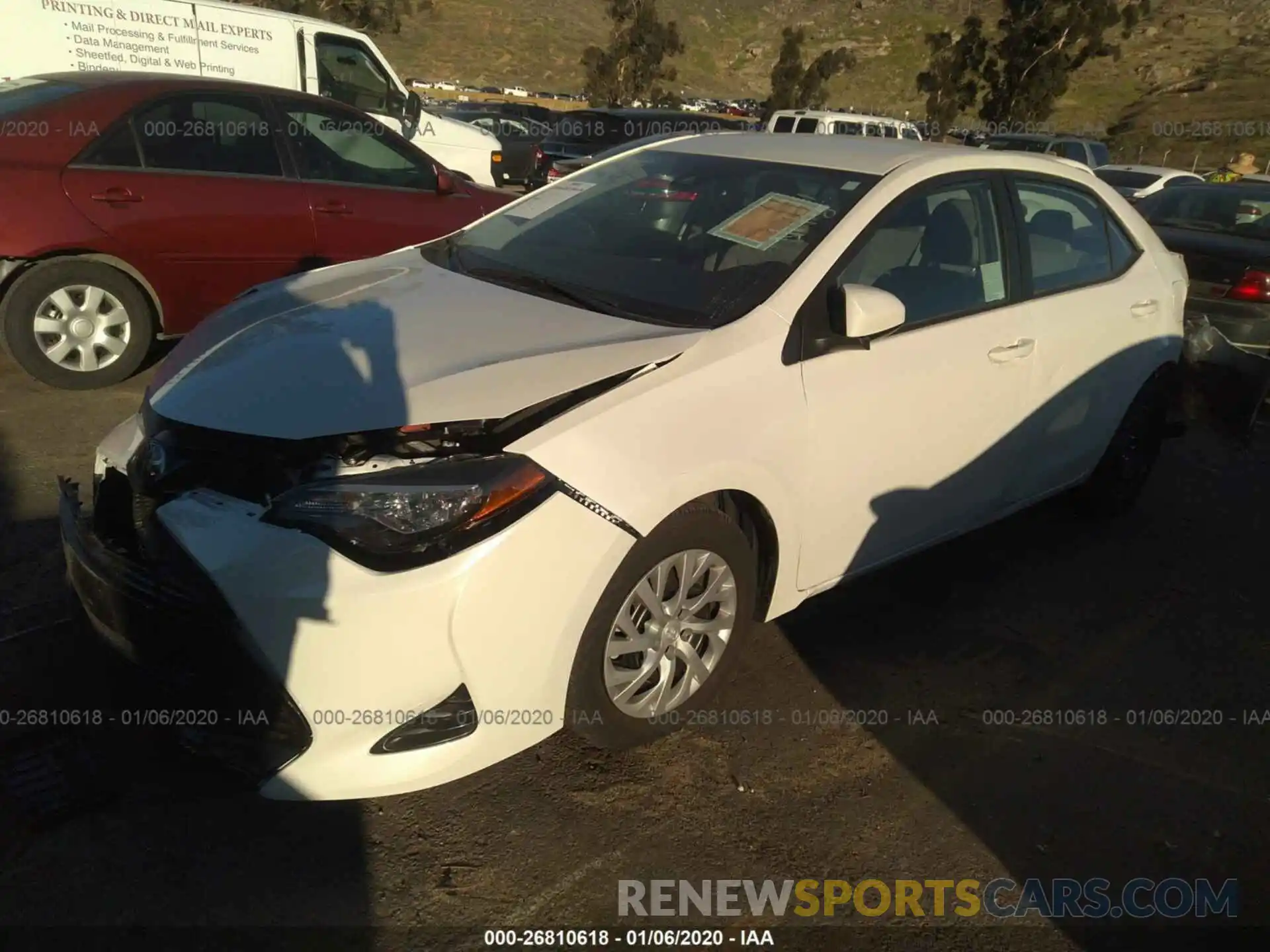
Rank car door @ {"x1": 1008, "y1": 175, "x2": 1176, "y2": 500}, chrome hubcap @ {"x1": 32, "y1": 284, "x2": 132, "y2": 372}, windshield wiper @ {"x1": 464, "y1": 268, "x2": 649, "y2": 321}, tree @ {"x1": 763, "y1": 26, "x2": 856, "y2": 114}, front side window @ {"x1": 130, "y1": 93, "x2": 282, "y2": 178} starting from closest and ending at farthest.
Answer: windshield wiper @ {"x1": 464, "y1": 268, "x2": 649, "y2": 321}
car door @ {"x1": 1008, "y1": 175, "x2": 1176, "y2": 500}
chrome hubcap @ {"x1": 32, "y1": 284, "x2": 132, "y2": 372}
front side window @ {"x1": 130, "y1": 93, "x2": 282, "y2": 178}
tree @ {"x1": 763, "y1": 26, "x2": 856, "y2": 114}

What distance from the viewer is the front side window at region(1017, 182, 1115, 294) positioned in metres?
3.86

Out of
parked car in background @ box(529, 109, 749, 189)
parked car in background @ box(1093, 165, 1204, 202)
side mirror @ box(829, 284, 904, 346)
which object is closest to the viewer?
side mirror @ box(829, 284, 904, 346)

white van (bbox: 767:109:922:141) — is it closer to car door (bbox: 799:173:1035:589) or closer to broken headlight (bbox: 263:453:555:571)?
car door (bbox: 799:173:1035:589)

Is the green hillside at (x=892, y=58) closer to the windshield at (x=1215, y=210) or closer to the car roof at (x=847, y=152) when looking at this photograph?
the windshield at (x=1215, y=210)

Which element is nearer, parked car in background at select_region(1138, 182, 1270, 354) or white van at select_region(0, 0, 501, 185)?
parked car in background at select_region(1138, 182, 1270, 354)

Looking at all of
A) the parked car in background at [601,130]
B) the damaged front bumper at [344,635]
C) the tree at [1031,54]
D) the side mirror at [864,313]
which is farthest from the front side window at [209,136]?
the tree at [1031,54]

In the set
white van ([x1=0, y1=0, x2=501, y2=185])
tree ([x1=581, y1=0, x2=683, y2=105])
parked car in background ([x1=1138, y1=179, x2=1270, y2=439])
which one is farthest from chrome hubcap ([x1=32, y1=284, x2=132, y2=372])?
tree ([x1=581, y1=0, x2=683, y2=105])

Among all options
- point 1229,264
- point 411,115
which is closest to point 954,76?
point 411,115

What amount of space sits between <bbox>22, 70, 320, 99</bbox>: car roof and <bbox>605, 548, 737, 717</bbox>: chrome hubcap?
15.1 ft

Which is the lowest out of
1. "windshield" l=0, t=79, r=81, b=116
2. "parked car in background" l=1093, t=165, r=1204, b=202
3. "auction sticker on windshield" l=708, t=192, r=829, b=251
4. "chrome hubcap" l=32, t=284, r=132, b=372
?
"chrome hubcap" l=32, t=284, r=132, b=372

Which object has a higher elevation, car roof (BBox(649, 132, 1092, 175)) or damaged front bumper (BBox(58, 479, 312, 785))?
car roof (BBox(649, 132, 1092, 175))

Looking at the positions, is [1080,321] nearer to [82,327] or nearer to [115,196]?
[115,196]

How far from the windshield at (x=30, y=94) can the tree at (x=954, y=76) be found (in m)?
31.6

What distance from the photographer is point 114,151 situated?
5.24 meters
